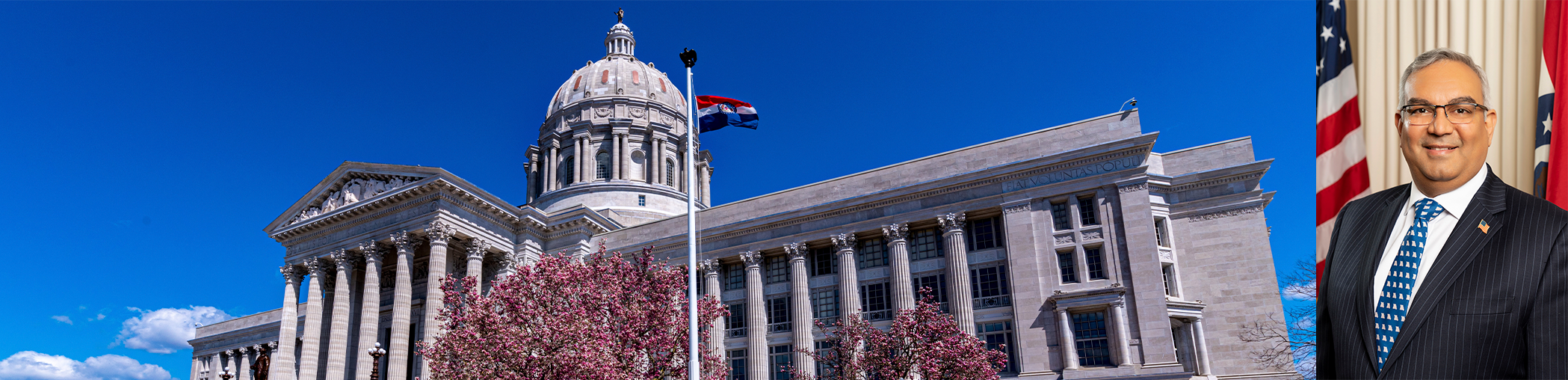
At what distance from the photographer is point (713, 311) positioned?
3053cm

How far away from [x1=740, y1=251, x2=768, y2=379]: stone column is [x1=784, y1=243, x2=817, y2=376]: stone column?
1497 millimetres

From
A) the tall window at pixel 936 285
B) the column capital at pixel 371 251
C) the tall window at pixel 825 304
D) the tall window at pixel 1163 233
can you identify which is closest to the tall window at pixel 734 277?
the tall window at pixel 825 304

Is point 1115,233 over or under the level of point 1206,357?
over

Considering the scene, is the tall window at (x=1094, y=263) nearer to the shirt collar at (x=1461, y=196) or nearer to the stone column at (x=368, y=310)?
the shirt collar at (x=1461, y=196)

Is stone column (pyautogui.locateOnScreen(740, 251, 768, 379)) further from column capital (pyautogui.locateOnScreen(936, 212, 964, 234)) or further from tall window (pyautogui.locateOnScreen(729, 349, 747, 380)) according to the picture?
column capital (pyautogui.locateOnScreen(936, 212, 964, 234))

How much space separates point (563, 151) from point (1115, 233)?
48.3m

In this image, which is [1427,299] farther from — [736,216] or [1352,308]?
[736,216]

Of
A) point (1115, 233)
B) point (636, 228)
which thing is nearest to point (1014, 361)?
point (1115, 233)

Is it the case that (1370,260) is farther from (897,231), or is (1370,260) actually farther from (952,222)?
(897,231)

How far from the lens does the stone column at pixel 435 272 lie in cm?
4434

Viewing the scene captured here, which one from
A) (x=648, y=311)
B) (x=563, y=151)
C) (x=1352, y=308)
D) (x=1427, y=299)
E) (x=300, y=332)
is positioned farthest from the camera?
(x=563, y=151)

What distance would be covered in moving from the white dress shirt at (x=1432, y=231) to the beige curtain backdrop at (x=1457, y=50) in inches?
46.9

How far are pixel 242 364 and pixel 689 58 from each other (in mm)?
68523

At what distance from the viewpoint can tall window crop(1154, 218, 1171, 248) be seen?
36562 mm
